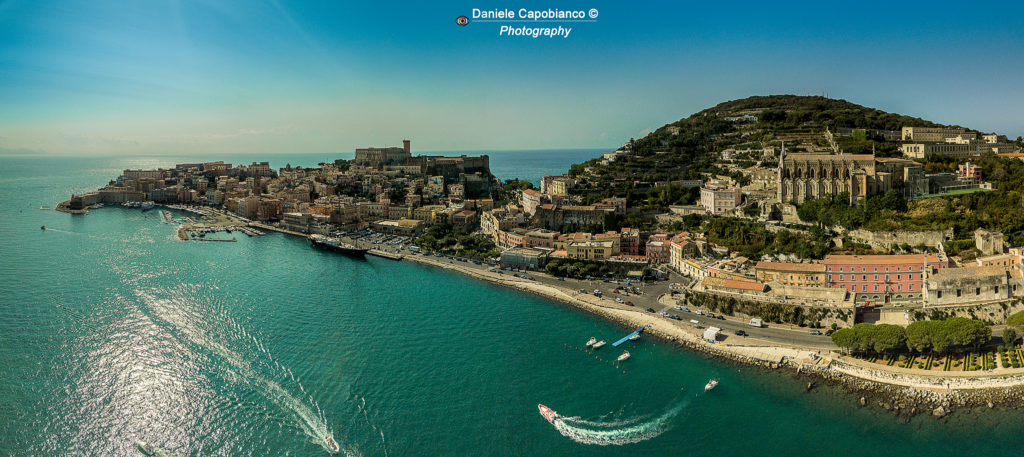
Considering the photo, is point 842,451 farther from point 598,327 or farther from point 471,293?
point 471,293

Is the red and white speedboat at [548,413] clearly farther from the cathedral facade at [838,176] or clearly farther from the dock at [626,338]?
the cathedral facade at [838,176]

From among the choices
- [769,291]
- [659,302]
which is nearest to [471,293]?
[659,302]

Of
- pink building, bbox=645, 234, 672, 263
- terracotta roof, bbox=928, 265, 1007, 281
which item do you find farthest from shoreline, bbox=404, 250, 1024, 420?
pink building, bbox=645, 234, 672, 263

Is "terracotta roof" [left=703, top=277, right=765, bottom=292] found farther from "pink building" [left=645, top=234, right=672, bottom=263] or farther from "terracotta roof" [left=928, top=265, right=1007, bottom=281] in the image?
"terracotta roof" [left=928, top=265, right=1007, bottom=281]

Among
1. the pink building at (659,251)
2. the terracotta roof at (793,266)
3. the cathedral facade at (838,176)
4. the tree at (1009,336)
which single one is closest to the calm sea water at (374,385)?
the tree at (1009,336)

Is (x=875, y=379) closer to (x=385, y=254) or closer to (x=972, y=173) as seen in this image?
(x=972, y=173)

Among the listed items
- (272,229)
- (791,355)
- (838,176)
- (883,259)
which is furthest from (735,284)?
(272,229)
